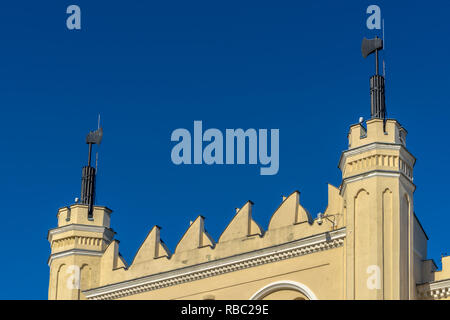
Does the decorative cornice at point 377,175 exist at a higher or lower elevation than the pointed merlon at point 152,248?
higher

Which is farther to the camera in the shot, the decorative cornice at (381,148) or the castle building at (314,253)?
the decorative cornice at (381,148)

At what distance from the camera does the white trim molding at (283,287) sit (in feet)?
143

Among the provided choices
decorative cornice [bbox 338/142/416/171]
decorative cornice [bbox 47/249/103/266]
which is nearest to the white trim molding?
decorative cornice [bbox 338/142/416/171]

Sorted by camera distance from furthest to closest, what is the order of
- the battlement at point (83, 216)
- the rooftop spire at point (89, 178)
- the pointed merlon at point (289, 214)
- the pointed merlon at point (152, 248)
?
1. the rooftop spire at point (89, 178)
2. the battlement at point (83, 216)
3. the pointed merlon at point (152, 248)
4. the pointed merlon at point (289, 214)

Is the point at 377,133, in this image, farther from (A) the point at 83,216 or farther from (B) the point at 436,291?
(A) the point at 83,216

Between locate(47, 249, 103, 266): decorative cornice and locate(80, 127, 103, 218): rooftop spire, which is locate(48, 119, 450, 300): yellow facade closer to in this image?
locate(47, 249, 103, 266): decorative cornice

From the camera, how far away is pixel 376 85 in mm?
44656

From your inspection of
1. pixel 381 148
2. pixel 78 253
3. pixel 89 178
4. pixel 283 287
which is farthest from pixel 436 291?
pixel 89 178

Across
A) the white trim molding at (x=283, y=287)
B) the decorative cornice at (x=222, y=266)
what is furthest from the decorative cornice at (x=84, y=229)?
the white trim molding at (x=283, y=287)

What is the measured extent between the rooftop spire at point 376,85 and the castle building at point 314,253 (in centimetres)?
5

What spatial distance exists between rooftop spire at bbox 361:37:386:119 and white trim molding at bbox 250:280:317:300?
6.19 m

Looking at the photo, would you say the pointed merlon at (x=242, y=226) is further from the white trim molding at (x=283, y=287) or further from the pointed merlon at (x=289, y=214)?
the white trim molding at (x=283, y=287)
